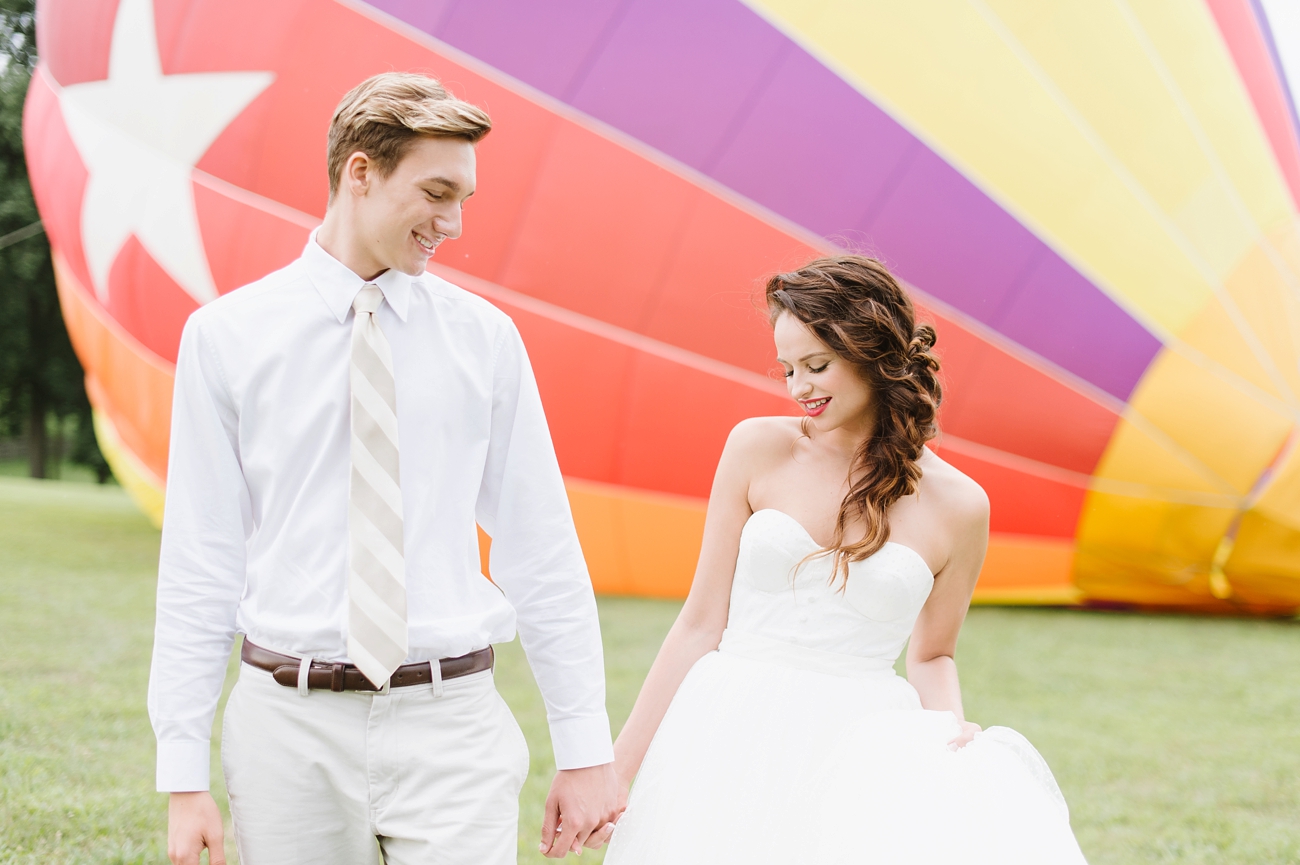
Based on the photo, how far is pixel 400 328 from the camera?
1866mm

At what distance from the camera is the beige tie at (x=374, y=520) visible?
1.72m

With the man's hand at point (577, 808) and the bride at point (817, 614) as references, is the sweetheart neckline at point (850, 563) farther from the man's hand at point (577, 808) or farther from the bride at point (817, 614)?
the man's hand at point (577, 808)

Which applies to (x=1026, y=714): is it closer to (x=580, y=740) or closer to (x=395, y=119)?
(x=580, y=740)

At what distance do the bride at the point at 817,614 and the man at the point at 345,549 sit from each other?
59 centimetres

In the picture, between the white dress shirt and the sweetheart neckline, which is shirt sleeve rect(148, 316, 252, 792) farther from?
the sweetheart neckline

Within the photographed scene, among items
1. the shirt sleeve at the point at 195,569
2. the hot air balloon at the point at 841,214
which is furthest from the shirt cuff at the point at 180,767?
A: the hot air balloon at the point at 841,214

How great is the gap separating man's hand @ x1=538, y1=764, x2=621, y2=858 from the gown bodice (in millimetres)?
557

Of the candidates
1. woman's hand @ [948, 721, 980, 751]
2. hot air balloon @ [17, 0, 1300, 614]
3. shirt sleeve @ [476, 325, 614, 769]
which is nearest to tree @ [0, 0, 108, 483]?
hot air balloon @ [17, 0, 1300, 614]

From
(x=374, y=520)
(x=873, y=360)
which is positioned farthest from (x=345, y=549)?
(x=873, y=360)

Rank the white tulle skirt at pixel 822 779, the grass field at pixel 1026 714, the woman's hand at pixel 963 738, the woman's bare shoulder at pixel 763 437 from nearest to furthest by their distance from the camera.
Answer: the white tulle skirt at pixel 822 779, the woman's hand at pixel 963 738, the woman's bare shoulder at pixel 763 437, the grass field at pixel 1026 714

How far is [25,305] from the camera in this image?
19.6 m

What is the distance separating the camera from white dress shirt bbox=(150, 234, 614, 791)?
173 centimetres

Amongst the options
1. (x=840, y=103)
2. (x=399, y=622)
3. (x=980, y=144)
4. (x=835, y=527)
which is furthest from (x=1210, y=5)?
(x=399, y=622)

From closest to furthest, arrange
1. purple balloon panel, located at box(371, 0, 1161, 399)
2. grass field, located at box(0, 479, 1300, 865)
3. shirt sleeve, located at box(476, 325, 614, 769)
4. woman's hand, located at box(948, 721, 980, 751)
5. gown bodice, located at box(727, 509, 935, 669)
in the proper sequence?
1. shirt sleeve, located at box(476, 325, 614, 769)
2. woman's hand, located at box(948, 721, 980, 751)
3. gown bodice, located at box(727, 509, 935, 669)
4. grass field, located at box(0, 479, 1300, 865)
5. purple balloon panel, located at box(371, 0, 1161, 399)
